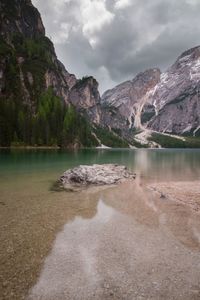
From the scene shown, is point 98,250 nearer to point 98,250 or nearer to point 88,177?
point 98,250

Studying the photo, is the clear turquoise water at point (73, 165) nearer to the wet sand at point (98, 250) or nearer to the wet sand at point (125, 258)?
the wet sand at point (98, 250)

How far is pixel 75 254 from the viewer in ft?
40.4

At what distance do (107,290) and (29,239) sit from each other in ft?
20.2

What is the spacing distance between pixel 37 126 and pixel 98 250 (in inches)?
6282

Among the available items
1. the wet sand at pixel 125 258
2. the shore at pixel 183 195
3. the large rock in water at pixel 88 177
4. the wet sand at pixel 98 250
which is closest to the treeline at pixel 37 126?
the large rock in water at pixel 88 177

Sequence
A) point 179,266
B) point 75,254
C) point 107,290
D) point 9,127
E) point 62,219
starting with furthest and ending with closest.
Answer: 1. point 9,127
2. point 62,219
3. point 75,254
4. point 179,266
5. point 107,290

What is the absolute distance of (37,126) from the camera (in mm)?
166250

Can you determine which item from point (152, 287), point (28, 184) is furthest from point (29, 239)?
point (28, 184)

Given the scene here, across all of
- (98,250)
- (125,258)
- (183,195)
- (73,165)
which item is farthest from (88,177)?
(73,165)

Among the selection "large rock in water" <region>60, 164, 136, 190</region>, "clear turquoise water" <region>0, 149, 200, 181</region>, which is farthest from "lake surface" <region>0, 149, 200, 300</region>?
"clear turquoise water" <region>0, 149, 200, 181</region>

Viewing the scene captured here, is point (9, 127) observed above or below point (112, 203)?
above

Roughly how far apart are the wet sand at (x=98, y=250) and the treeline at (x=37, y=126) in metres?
135

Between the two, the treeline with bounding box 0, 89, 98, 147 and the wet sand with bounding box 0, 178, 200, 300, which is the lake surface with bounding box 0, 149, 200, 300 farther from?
the treeline with bounding box 0, 89, 98, 147

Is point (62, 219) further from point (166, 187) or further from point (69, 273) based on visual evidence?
point (166, 187)
